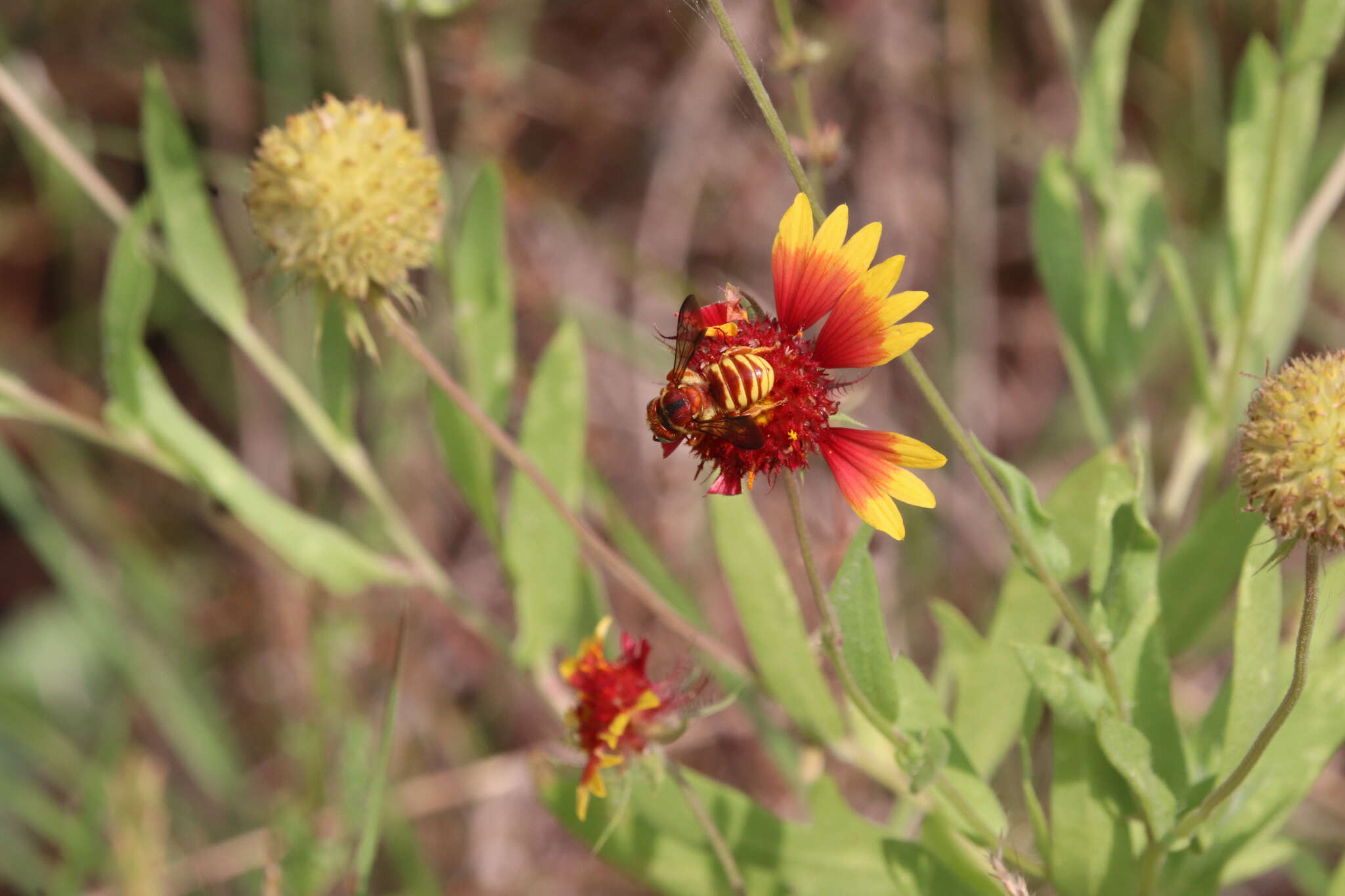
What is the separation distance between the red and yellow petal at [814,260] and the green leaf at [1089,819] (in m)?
0.70

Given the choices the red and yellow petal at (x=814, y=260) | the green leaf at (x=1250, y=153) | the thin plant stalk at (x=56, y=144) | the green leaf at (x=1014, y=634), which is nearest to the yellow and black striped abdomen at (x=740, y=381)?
the red and yellow petal at (x=814, y=260)

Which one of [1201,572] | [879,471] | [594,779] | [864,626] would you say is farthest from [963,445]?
[594,779]

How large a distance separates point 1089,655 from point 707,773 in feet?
7.02

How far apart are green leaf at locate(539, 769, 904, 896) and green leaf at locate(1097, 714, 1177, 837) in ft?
1.27

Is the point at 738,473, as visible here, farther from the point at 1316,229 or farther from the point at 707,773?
the point at 707,773

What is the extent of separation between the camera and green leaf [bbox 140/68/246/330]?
94.8 inches

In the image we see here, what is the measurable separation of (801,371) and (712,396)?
0.14 m

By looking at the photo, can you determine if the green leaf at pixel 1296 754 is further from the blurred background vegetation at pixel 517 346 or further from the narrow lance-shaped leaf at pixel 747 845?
the blurred background vegetation at pixel 517 346

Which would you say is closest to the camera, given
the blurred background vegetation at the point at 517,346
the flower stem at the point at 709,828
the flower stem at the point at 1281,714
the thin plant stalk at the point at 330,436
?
the flower stem at the point at 1281,714

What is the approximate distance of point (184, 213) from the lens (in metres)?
2.46

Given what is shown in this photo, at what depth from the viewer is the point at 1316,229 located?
2369mm

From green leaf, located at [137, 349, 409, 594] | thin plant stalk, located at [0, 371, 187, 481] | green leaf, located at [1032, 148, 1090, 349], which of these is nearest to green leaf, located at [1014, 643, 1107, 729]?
green leaf, located at [1032, 148, 1090, 349]

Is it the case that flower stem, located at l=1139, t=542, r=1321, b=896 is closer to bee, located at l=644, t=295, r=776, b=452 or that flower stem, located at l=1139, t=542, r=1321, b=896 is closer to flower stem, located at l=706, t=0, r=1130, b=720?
flower stem, located at l=706, t=0, r=1130, b=720

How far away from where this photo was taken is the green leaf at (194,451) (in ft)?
7.58
